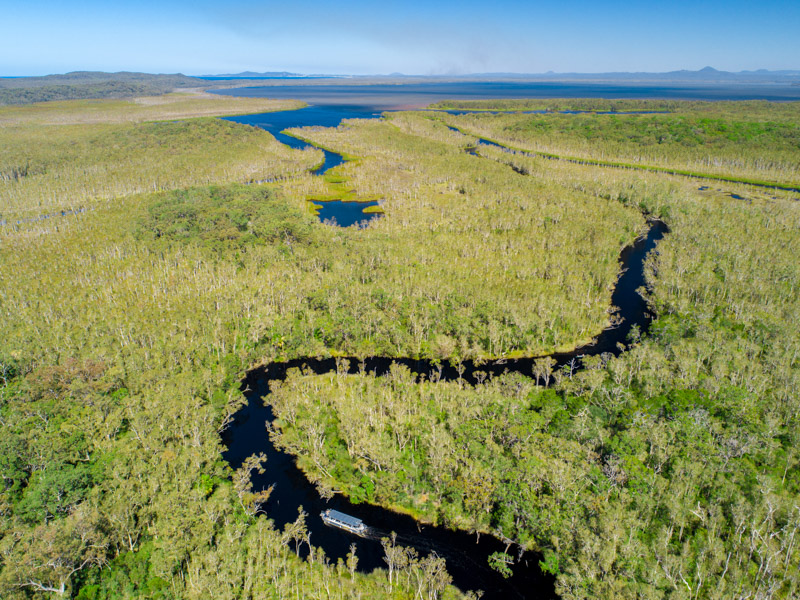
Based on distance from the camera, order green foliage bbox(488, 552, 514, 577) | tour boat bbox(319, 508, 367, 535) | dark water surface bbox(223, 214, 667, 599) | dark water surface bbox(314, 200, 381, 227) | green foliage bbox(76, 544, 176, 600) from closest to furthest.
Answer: green foliage bbox(76, 544, 176, 600)
green foliage bbox(488, 552, 514, 577)
dark water surface bbox(223, 214, 667, 599)
tour boat bbox(319, 508, 367, 535)
dark water surface bbox(314, 200, 381, 227)

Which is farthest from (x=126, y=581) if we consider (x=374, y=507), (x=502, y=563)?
(x=502, y=563)

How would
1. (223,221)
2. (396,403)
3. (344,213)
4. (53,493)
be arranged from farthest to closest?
(344,213)
(223,221)
(396,403)
(53,493)

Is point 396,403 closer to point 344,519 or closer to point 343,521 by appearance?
point 344,519

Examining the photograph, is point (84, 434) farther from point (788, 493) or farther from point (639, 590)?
point (788, 493)

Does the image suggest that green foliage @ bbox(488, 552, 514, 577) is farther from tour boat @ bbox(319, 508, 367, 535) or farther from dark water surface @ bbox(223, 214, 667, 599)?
tour boat @ bbox(319, 508, 367, 535)

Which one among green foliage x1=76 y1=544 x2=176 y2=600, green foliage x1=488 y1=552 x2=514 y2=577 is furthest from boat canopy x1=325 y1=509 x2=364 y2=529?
green foliage x1=76 y1=544 x2=176 y2=600

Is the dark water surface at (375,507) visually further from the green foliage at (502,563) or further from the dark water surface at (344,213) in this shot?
the dark water surface at (344,213)
